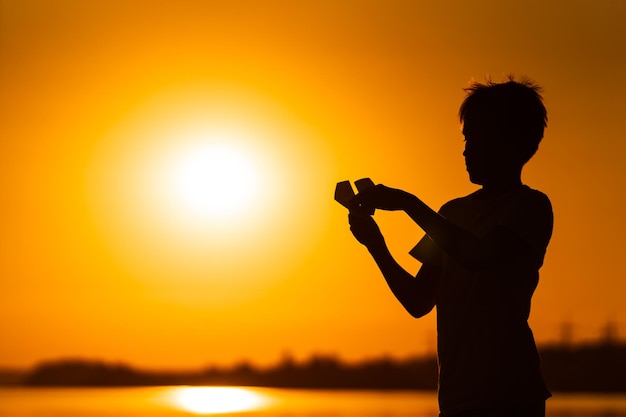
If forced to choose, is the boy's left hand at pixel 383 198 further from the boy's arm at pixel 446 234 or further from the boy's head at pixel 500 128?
the boy's head at pixel 500 128

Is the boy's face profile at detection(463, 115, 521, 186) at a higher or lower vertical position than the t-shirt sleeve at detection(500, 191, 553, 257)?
higher

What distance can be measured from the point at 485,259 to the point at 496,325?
20 cm

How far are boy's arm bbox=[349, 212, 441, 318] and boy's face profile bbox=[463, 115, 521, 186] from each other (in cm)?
31

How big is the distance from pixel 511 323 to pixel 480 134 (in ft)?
1.82

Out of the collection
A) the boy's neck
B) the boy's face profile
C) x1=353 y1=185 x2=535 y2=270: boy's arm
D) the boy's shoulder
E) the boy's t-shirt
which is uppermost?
the boy's face profile

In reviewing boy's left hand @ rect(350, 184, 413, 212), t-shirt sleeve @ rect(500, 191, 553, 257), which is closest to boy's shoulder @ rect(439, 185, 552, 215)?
t-shirt sleeve @ rect(500, 191, 553, 257)

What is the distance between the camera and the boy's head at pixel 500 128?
365 centimetres

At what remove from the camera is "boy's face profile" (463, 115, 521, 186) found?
3648 millimetres

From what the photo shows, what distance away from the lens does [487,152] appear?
12.0 ft

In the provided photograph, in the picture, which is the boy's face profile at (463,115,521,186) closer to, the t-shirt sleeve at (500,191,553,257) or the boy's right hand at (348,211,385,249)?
the t-shirt sleeve at (500,191,553,257)

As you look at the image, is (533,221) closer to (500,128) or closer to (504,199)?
(504,199)

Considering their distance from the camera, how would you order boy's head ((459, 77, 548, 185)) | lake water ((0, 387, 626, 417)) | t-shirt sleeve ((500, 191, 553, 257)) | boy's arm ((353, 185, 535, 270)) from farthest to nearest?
lake water ((0, 387, 626, 417)) < boy's head ((459, 77, 548, 185)) < t-shirt sleeve ((500, 191, 553, 257)) < boy's arm ((353, 185, 535, 270))

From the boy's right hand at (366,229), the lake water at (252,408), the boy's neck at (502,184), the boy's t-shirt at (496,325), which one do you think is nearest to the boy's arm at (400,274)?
the boy's right hand at (366,229)

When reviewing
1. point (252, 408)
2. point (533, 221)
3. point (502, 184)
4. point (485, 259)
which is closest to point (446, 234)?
point (485, 259)
